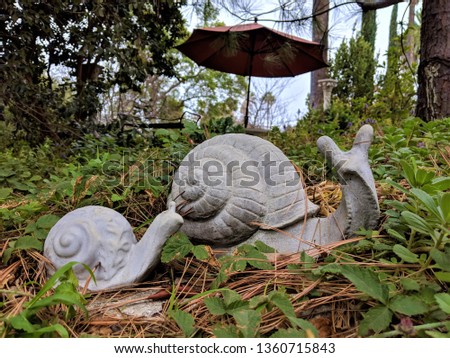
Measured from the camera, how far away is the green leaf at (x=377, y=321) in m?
0.71

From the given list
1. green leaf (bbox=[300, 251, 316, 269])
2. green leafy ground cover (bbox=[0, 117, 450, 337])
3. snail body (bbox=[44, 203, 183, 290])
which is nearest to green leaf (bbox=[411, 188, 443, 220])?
green leafy ground cover (bbox=[0, 117, 450, 337])

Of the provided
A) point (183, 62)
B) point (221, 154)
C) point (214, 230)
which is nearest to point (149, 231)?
point (214, 230)

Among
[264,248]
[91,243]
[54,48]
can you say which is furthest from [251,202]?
[54,48]

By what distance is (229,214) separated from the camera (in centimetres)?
122

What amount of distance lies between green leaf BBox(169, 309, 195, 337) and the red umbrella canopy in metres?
3.08

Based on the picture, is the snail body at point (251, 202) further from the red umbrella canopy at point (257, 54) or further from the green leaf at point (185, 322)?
the red umbrella canopy at point (257, 54)

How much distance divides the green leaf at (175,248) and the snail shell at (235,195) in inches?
6.1

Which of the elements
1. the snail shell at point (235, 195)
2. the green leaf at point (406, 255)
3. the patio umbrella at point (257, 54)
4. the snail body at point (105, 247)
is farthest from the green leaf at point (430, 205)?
the patio umbrella at point (257, 54)

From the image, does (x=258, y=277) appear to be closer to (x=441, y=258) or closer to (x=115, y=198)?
(x=441, y=258)

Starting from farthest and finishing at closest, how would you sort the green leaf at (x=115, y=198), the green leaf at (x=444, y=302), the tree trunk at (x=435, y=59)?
1. the tree trunk at (x=435, y=59)
2. the green leaf at (x=115, y=198)
3. the green leaf at (x=444, y=302)

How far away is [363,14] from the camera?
2.49 metres

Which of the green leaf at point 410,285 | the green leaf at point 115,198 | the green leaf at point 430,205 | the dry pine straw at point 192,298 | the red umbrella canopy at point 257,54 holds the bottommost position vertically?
the dry pine straw at point 192,298

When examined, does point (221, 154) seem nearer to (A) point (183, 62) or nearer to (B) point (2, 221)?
(B) point (2, 221)
